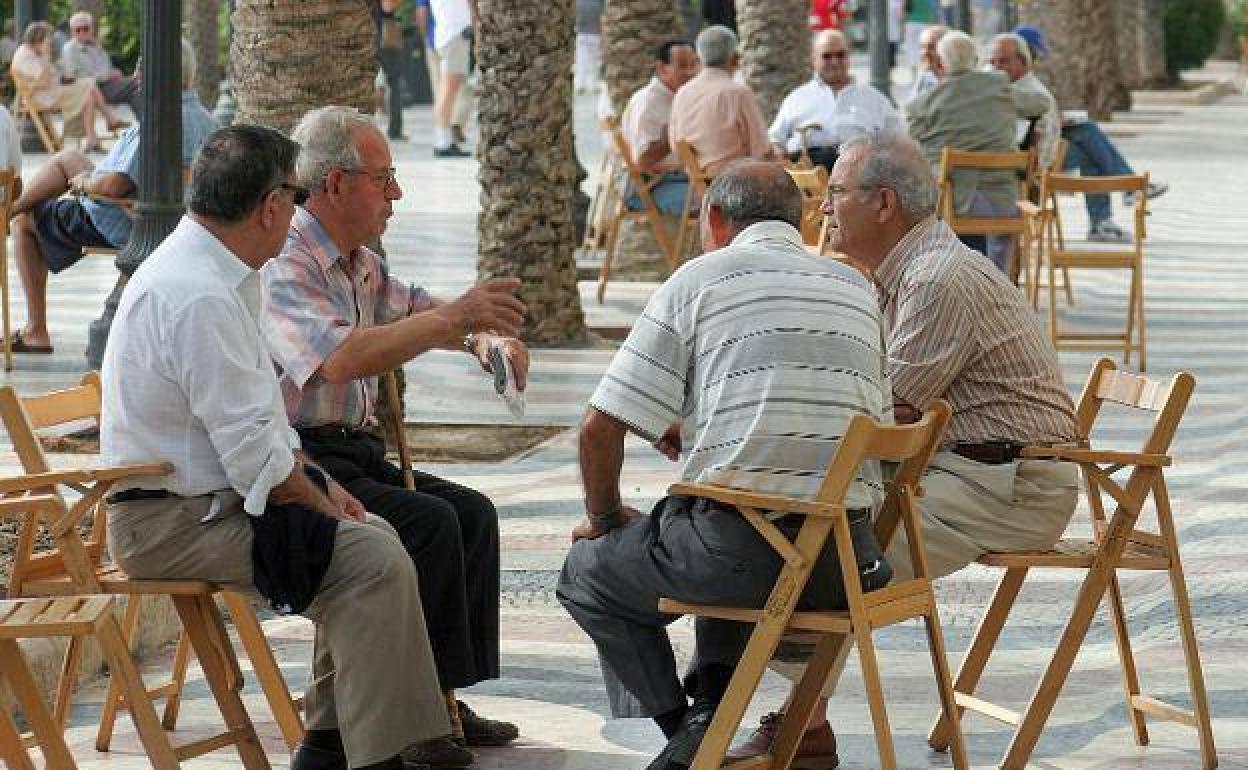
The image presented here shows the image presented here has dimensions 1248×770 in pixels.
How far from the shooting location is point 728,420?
5168 millimetres

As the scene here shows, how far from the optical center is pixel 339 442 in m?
5.89

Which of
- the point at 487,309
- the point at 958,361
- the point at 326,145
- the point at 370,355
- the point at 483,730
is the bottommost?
the point at 483,730

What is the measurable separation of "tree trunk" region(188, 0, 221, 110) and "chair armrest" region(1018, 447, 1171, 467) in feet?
68.8

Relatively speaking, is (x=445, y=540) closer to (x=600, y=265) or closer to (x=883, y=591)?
(x=883, y=591)

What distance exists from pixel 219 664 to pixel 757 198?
1458mm

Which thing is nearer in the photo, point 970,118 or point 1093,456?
point 1093,456

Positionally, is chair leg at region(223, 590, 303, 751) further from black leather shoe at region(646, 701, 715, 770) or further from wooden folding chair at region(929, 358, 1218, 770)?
wooden folding chair at region(929, 358, 1218, 770)

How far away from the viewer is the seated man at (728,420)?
5145 mm

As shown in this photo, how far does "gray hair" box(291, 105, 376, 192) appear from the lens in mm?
5848

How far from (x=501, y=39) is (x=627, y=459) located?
3.67 meters

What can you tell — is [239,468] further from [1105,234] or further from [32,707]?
[1105,234]

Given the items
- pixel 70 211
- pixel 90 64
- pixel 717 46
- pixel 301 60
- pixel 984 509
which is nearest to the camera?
pixel 984 509

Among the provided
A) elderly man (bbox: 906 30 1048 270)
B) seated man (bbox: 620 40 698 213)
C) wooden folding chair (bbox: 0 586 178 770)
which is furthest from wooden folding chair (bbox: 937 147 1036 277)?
wooden folding chair (bbox: 0 586 178 770)

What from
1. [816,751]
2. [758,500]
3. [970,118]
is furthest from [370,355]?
[970,118]
